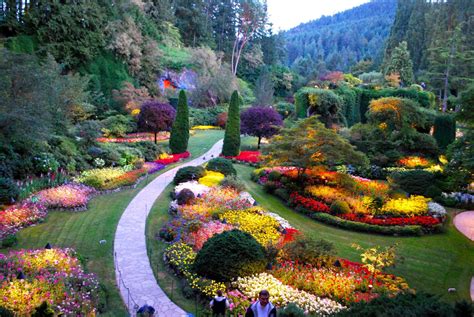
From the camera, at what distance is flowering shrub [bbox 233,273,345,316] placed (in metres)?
7.98

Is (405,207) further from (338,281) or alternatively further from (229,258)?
(229,258)

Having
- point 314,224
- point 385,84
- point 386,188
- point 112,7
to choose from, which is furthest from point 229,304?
point 385,84

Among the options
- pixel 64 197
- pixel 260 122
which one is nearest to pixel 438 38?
pixel 260 122

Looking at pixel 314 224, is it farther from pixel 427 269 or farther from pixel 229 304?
pixel 229 304

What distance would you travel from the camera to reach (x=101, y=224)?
12977mm

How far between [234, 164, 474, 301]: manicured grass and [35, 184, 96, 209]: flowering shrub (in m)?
7.43

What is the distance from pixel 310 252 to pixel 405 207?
22.6 feet

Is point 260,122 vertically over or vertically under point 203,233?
over

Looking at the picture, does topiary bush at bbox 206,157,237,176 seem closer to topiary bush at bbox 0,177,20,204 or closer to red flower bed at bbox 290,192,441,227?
red flower bed at bbox 290,192,441,227

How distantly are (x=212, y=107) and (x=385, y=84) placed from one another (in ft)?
66.0

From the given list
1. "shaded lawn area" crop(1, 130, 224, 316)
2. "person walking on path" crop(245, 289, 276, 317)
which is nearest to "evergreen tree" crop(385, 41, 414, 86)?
"shaded lawn area" crop(1, 130, 224, 316)

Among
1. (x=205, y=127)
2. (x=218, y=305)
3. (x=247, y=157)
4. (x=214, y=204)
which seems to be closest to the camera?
(x=218, y=305)

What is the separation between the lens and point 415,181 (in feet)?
58.6

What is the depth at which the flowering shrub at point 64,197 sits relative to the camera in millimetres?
14078
